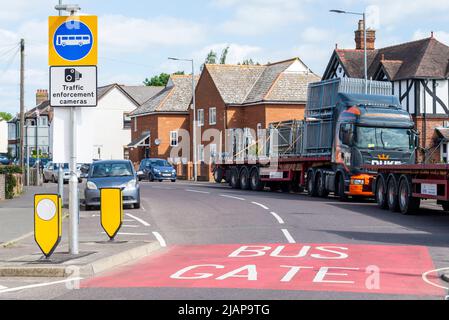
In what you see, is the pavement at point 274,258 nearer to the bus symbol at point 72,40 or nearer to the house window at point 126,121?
the bus symbol at point 72,40

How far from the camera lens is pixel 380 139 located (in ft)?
92.7

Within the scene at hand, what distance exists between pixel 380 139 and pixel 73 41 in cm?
1699

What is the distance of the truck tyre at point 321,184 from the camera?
103ft

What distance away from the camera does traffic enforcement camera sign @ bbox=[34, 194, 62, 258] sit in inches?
491

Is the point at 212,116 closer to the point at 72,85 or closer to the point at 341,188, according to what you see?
the point at 341,188

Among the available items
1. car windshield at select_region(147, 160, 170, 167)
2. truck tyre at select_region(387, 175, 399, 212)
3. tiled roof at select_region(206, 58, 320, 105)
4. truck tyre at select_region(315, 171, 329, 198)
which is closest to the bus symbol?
truck tyre at select_region(387, 175, 399, 212)

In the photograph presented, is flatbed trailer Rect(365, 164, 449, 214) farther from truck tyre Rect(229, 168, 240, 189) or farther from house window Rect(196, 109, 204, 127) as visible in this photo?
house window Rect(196, 109, 204, 127)

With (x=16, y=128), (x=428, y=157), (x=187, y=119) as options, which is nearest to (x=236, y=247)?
(x=428, y=157)

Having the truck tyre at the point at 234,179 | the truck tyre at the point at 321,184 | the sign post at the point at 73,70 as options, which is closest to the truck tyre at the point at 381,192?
the truck tyre at the point at 321,184

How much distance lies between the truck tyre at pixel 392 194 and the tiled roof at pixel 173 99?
1994 inches

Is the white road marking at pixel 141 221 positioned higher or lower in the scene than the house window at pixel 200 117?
lower

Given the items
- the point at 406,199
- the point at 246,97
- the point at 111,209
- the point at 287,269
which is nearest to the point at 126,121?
the point at 246,97
